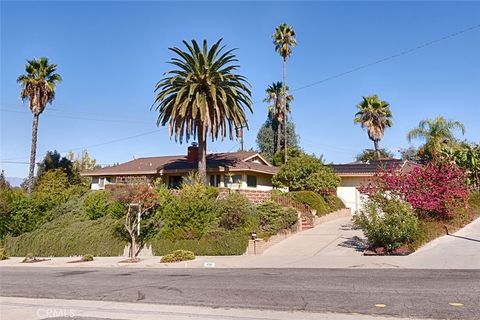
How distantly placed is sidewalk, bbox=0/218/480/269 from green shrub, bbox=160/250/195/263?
37 centimetres

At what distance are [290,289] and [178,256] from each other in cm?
1014

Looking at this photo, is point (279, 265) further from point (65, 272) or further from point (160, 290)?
point (65, 272)

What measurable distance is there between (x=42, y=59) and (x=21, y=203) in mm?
15226

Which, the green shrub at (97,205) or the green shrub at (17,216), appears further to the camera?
the green shrub at (17,216)

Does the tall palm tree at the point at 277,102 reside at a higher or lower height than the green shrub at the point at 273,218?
higher

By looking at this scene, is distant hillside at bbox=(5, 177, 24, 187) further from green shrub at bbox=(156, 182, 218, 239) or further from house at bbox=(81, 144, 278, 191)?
green shrub at bbox=(156, 182, 218, 239)

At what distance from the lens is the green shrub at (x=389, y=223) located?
18391 millimetres

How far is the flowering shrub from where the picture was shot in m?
21.0

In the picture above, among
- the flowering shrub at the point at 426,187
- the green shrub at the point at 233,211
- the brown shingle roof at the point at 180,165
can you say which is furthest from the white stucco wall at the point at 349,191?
the green shrub at the point at 233,211

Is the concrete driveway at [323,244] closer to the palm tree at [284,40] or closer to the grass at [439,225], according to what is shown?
the grass at [439,225]

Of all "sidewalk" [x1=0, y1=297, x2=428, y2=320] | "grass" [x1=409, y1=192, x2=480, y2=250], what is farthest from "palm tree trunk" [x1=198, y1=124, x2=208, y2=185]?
"sidewalk" [x1=0, y1=297, x2=428, y2=320]

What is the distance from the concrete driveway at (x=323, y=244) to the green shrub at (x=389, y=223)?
3.68 ft

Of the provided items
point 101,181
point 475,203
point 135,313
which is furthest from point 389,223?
point 101,181

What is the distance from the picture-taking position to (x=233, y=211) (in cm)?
2259
